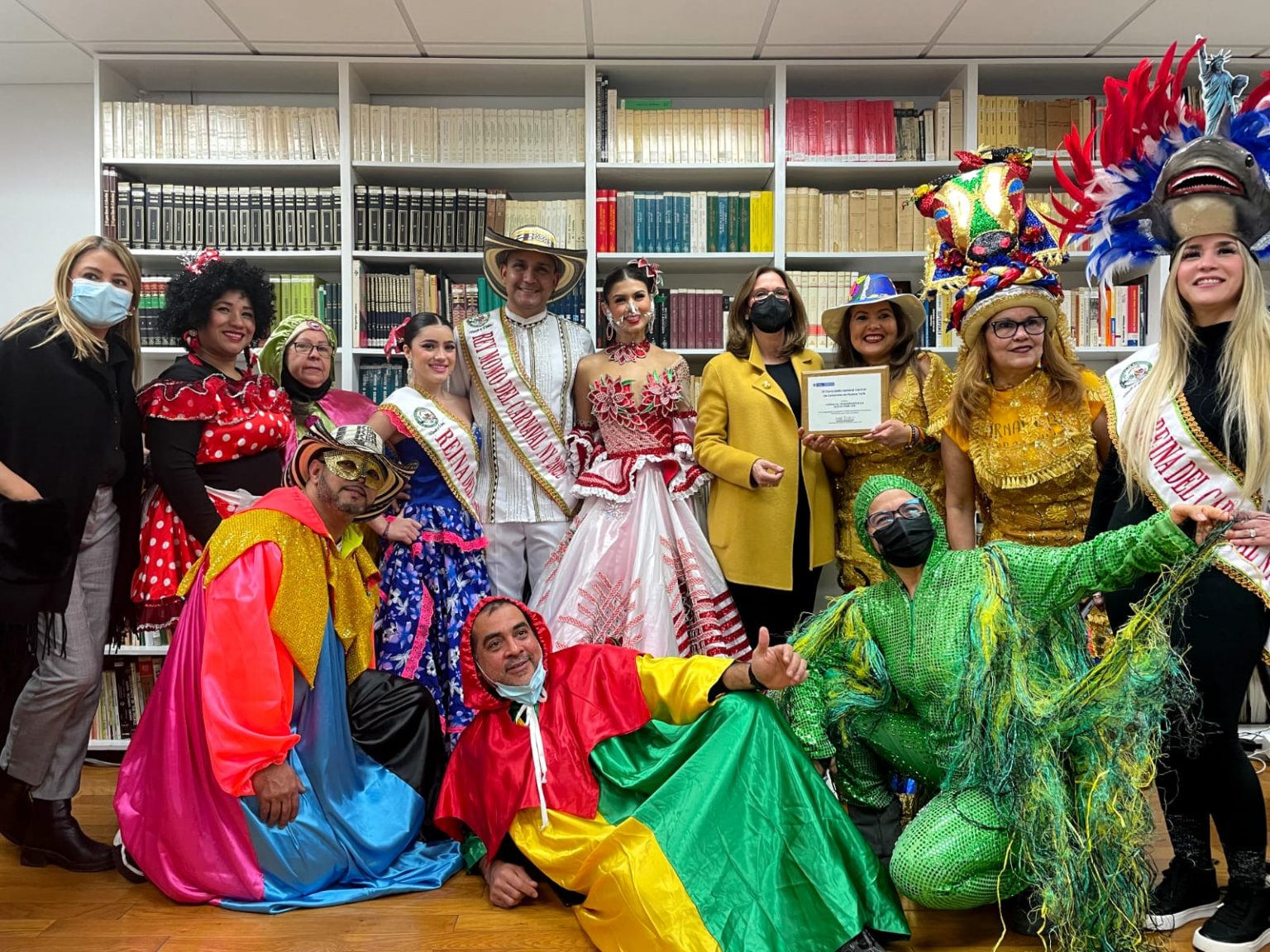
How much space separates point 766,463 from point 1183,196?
1203 mm

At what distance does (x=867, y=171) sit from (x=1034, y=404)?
76.6 inches

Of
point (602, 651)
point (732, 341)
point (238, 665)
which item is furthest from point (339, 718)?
point (732, 341)

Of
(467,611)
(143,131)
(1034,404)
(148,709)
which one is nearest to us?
(148,709)

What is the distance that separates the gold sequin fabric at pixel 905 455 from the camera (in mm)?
2758

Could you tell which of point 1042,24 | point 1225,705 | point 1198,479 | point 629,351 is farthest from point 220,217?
point 1225,705

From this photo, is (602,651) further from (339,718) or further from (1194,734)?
(1194,734)

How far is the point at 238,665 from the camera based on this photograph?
7.09 ft

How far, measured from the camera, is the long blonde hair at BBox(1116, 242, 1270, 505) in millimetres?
1938

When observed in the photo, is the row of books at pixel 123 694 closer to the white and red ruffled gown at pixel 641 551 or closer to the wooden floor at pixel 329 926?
the wooden floor at pixel 329 926

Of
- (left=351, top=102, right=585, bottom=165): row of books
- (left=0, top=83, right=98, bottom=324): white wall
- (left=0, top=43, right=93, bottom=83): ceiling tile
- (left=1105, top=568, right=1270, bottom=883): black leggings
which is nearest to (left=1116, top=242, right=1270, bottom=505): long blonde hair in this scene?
(left=1105, top=568, right=1270, bottom=883): black leggings

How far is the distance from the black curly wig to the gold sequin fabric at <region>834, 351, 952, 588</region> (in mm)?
1704

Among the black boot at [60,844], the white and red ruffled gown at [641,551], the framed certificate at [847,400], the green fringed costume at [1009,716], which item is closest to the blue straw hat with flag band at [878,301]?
the framed certificate at [847,400]

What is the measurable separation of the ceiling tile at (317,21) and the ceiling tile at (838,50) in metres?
1.44

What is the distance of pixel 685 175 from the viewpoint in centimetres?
413
